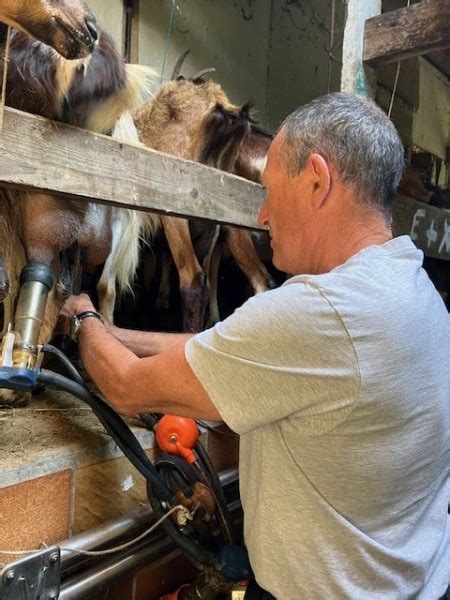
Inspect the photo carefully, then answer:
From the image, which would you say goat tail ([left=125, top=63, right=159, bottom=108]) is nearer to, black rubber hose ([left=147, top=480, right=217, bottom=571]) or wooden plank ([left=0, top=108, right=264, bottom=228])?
wooden plank ([left=0, top=108, right=264, bottom=228])

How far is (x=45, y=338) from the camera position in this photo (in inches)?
62.7

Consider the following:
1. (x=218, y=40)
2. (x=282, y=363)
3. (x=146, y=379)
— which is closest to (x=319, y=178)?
(x=282, y=363)

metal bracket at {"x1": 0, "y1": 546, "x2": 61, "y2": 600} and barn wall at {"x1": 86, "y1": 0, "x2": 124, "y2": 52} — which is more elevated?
barn wall at {"x1": 86, "y1": 0, "x2": 124, "y2": 52}

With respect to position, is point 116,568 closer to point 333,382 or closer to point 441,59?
point 333,382

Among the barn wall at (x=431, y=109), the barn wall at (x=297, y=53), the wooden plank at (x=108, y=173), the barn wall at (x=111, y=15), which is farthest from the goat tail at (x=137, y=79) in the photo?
the barn wall at (x=297, y=53)

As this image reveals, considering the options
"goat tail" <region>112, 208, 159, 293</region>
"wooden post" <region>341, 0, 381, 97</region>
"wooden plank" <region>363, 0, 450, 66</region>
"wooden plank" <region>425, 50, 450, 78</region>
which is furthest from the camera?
"wooden plank" <region>425, 50, 450, 78</region>

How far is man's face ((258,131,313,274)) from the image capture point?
1.08m

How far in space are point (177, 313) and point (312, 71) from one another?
3303 millimetres

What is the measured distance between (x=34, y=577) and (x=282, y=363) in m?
0.67

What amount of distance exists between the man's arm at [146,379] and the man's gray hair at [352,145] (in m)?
0.45

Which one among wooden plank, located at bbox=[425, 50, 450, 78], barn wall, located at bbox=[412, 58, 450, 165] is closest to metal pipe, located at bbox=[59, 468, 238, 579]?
barn wall, located at bbox=[412, 58, 450, 165]

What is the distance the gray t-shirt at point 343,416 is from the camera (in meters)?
0.91

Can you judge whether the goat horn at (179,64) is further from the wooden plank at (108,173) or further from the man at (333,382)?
the man at (333,382)


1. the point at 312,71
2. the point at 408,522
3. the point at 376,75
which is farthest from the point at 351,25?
the point at 312,71
